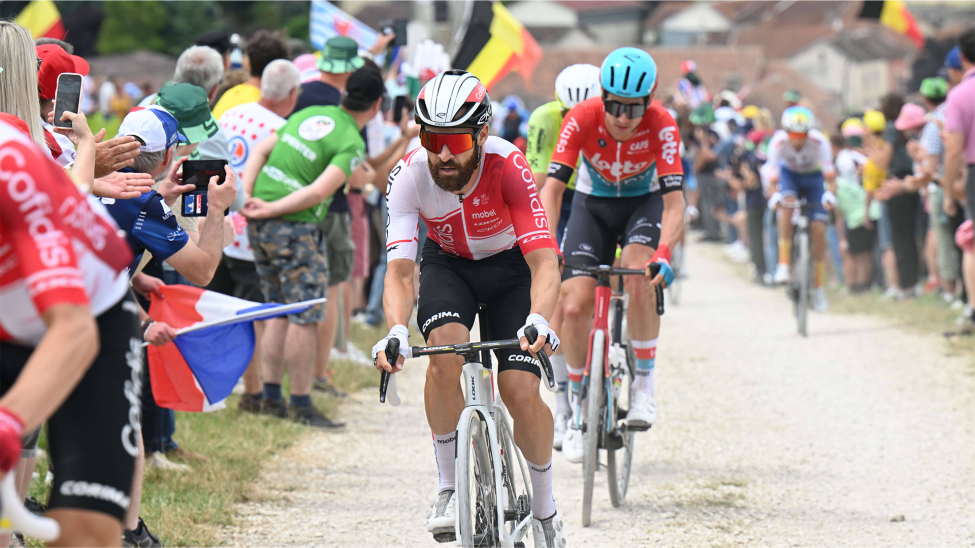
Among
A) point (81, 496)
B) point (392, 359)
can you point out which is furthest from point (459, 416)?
point (81, 496)

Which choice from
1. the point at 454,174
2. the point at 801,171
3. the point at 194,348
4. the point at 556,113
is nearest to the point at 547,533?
the point at 454,174

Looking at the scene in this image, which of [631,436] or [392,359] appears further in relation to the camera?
[631,436]

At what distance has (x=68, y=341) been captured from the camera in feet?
7.98

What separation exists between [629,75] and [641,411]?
6.37 ft

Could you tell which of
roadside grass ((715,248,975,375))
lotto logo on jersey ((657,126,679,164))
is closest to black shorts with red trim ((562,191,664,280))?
lotto logo on jersey ((657,126,679,164))

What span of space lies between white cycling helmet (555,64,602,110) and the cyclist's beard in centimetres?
319

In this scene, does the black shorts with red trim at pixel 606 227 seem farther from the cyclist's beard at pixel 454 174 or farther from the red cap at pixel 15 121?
the red cap at pixel 15 121

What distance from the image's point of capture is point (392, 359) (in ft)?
12.3

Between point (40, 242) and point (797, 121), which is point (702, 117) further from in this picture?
point (40, 242)

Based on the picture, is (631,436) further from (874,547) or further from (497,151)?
(497,151)

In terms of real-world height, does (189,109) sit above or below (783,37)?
below

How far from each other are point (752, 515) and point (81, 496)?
3914 millimetres

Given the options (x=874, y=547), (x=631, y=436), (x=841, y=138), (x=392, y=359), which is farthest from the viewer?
(x=841, y=138)

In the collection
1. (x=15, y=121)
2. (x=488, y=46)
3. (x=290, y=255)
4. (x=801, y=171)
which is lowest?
(x=290, y=255)
